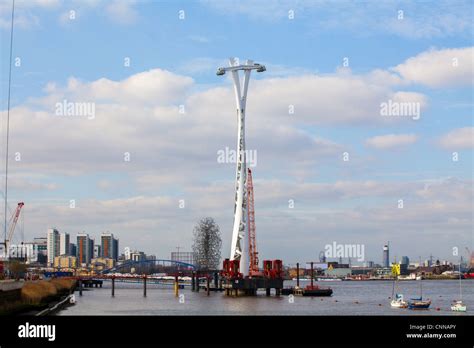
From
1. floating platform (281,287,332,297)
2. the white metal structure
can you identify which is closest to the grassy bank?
the white metal structure

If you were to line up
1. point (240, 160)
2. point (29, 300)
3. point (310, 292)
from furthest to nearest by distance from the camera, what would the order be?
point (310, 292) → point (240, 160) → point (29, 300)

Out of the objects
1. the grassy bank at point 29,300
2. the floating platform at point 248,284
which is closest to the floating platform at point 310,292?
the floating platform at point 248,284

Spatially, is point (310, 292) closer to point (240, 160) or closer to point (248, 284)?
point (248, 284)

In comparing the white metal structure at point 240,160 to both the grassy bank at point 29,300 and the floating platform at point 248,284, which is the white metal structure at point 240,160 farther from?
the grassy bank at point 29,300

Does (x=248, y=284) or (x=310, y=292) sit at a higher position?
(x=248, y=284)

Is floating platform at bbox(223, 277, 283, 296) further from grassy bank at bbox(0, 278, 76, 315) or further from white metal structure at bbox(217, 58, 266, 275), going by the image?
grassy bank at bbox(0, 278, 76, 315)

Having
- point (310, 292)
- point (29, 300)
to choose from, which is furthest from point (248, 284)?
point (29, 300)

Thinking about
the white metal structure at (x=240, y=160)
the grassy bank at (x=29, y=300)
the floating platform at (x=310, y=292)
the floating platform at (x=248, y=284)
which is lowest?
the floating platform at (x=310, y=292)
